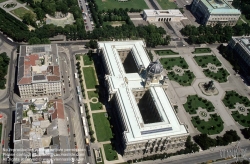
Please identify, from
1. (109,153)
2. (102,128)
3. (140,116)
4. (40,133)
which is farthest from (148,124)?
(40,133)

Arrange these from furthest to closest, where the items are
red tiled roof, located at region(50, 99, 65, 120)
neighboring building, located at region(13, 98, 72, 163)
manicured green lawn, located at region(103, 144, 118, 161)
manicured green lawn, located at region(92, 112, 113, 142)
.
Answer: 1. manicured green lawn, located at region(92, 112, 113, 142)
2. manicured green lawn, located at region(103, 144, 118, 161)
3. red tiled roof, located at region(50, 99, 65, 120)
4. neighboring building, located at region(13, 98, 72, 163)

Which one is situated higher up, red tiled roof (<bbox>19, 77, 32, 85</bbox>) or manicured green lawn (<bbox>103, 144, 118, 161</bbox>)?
red tiled roof (<bbox>19, 77, 32, 85</bbox>)

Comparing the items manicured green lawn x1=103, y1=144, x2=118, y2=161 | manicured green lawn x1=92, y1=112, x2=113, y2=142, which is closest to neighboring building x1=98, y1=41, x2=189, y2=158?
manicured green lawn x1=103, y1=144, x2=118, y2=161

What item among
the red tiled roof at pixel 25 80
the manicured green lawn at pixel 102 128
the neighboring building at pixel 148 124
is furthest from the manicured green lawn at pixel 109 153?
the red tiled roof at pixel 25 80

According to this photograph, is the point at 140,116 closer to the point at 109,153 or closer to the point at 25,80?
the point at 109,153

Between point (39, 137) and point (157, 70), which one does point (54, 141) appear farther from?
point (157, 70)

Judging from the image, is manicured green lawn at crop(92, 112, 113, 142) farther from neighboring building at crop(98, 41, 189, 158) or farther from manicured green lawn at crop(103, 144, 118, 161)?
neighboring building at crop(98, 41, 189, 158)
